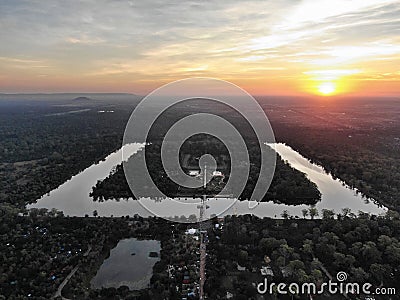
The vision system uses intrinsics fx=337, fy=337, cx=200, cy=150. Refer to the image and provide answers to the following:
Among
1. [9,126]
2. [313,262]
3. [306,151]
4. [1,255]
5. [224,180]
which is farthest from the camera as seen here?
[9,126]

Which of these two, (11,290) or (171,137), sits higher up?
(171,137)

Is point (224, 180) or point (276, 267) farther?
point (224, 180)

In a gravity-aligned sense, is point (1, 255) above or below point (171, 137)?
below

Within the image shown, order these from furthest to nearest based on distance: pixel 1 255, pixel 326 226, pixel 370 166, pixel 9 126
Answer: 1. pixel 9 126
2. pixel 370 166
3. pixel 326 226
4. pixel 1 255

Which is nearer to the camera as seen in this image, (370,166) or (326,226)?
(326,226)

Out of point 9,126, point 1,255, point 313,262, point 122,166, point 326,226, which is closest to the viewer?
point 313,262

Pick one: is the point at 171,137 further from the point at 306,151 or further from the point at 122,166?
the point at 306,151

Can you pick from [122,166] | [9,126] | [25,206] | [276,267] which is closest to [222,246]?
[276,267]

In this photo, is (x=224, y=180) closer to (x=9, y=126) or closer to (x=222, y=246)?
(x=222, y=246)

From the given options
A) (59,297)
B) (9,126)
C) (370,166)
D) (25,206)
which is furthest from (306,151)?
(9,126)
